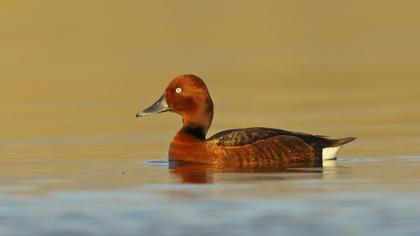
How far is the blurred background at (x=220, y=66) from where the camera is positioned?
16375 millimetres

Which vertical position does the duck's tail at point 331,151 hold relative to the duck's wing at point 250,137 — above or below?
below

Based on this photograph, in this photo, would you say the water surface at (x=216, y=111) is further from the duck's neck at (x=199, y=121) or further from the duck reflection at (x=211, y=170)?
the duck's neck at (x=199, y=121)

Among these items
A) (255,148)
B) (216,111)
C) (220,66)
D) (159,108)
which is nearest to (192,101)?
(159,108)

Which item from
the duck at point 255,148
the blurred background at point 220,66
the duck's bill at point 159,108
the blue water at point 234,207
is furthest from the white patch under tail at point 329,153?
the duck's bill at point 159,108

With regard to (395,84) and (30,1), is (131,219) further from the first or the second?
(30,1)

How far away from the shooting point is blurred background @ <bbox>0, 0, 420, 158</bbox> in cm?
1638

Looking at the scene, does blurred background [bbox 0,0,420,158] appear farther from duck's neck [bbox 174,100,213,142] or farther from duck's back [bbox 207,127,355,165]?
duck's back [bbox 207,127,355,165]

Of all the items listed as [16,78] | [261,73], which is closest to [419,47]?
[261,73]

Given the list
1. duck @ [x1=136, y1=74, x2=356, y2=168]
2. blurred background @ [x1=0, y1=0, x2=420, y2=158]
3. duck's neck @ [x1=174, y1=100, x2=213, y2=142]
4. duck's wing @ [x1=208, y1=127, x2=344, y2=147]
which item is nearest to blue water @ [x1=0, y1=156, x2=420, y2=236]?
duck @ [x1=136, y1=74, x2=356, y2=168]

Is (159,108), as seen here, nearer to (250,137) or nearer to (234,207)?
(250,137)

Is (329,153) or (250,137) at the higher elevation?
(250,137)

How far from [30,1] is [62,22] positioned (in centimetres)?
406

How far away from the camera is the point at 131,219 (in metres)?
9.55

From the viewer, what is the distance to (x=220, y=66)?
23.5m
